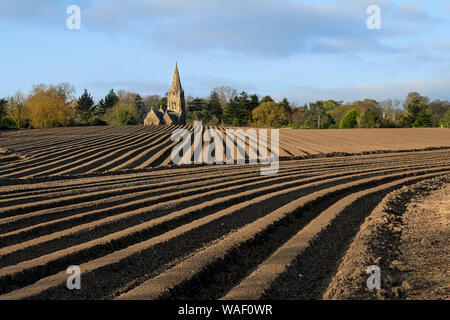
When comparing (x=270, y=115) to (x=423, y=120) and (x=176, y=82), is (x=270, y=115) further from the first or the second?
(x=176, y=82)

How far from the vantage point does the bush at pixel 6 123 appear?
4281 cm

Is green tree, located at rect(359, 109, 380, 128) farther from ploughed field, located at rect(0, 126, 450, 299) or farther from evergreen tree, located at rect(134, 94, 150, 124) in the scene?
evergreen tree, located at rect(134, 94, 150, 124)

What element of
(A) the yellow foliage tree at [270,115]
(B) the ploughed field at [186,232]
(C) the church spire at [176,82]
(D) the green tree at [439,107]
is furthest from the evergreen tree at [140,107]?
(B) the ploughed field at [186,232]

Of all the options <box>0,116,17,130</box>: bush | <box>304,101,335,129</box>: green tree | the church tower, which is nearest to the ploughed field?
<box>0,116,17,130</box>: bush

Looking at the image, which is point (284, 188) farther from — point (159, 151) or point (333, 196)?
point (159, 151)

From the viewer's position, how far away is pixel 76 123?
46750 mm

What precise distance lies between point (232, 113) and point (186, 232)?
52.5 metres

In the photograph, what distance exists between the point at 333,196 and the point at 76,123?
42.8m

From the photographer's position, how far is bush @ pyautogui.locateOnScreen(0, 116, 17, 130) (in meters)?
42.8

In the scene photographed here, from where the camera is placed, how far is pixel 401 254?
5.18 meters

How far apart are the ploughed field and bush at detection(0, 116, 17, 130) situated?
117 ft

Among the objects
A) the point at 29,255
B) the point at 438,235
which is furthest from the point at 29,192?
the point at 438,235
